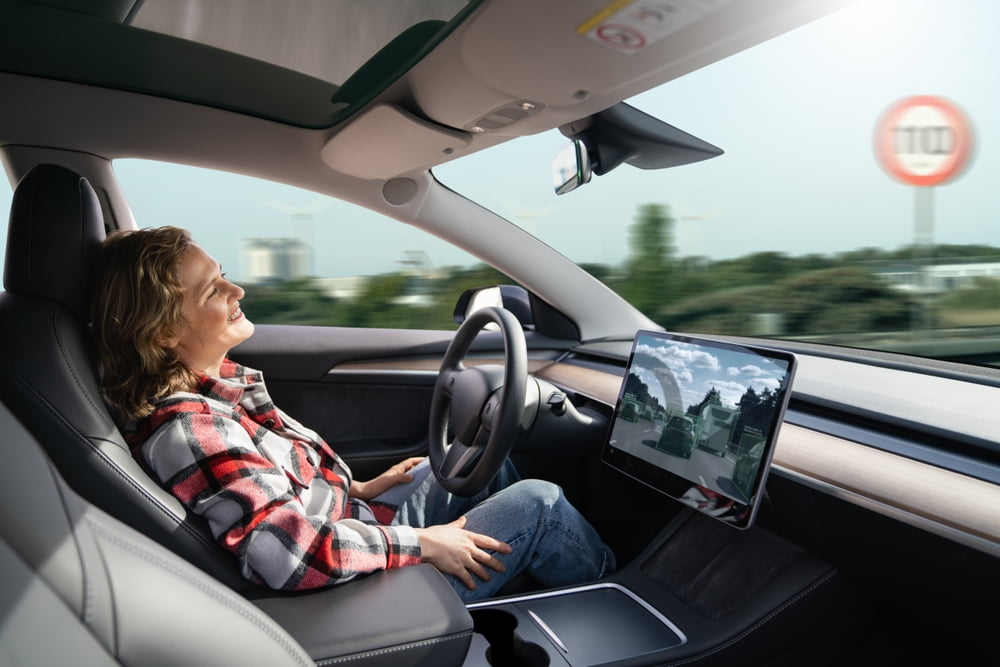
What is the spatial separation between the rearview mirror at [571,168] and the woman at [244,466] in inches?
39.9

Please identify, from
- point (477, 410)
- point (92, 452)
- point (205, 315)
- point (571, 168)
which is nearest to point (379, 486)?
point (477, 410)

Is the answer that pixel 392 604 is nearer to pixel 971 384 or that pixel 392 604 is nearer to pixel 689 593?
pixel 689 593

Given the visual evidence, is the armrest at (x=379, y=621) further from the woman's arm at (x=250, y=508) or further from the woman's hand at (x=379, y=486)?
the woman's hand at (x=379, y=486)

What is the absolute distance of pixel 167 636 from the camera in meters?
0.90

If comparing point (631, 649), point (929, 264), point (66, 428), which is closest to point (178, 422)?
point (66, 428)

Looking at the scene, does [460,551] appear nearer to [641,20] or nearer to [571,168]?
[641,20]

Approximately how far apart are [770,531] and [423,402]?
147 centimetres

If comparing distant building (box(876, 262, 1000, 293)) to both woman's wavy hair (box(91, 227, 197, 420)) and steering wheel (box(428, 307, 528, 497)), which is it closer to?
steering wheel (box(428, 307, 528, 497))

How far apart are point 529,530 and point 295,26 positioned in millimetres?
1831

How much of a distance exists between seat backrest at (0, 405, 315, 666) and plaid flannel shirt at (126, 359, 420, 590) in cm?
32

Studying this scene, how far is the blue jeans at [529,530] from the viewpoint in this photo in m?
1.91

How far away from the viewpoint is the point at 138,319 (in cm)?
158

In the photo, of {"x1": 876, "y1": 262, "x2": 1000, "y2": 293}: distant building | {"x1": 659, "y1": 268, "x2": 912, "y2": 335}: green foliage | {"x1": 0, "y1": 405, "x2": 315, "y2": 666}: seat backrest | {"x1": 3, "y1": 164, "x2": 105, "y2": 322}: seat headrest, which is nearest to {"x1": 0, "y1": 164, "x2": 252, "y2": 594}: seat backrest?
{"x1": 3, "y1": 164, "x2": 105, "y2": 322}: seat headrest

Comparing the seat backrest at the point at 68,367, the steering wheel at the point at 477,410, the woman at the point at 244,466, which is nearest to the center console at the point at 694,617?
the woman at the point at 244,466
